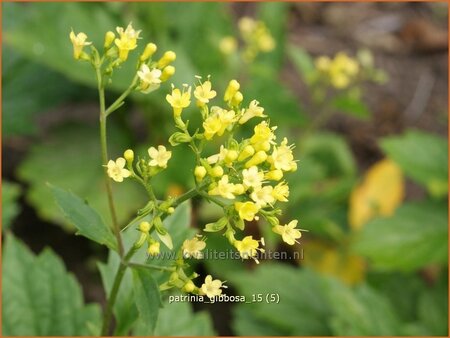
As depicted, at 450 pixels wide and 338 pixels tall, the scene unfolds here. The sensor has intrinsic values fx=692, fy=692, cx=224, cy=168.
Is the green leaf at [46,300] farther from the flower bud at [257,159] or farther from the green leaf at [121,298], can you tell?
the flower bud at [257,159]

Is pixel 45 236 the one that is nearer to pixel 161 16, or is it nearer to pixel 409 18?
pixel 161 16

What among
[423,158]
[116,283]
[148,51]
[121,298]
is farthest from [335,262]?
[148,51]

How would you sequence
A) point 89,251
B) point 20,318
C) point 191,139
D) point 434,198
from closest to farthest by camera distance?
point 191,139 < point 20,318 < point 434,198 < point 89,251

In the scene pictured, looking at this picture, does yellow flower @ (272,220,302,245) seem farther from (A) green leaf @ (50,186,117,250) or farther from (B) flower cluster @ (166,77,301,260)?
(A) green leaf @ (50,186,117,250)

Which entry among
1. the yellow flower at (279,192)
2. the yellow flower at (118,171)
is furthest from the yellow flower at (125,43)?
the yellow flower at (279,192)

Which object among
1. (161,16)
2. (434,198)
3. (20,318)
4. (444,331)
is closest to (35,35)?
(161,16)

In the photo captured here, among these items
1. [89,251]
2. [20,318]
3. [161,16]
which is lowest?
[20,318]
